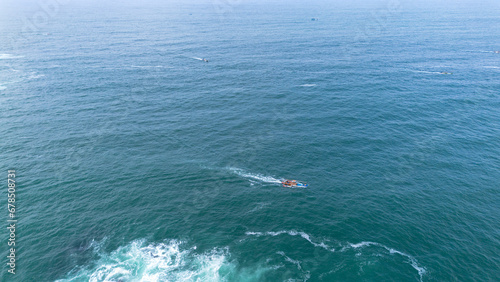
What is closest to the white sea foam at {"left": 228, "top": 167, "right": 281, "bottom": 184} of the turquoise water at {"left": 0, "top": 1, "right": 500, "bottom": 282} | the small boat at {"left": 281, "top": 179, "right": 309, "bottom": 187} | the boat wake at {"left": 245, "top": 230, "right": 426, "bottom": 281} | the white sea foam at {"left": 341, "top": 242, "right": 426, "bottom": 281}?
the turquoise water at {"left": 0, "top": 1, "right": 500, "bottom": 282}

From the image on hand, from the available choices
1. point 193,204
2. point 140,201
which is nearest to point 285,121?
point 193,204

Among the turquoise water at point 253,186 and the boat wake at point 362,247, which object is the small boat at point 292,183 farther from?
the boat wake at point 362,247

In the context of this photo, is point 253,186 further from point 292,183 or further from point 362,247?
point 362,247

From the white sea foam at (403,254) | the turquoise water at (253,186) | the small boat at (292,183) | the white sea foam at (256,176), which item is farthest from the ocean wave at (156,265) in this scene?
the white sea foam at (403,254)

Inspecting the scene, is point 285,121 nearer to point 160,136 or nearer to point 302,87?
point 302,87

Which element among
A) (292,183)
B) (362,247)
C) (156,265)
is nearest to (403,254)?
(362,247)

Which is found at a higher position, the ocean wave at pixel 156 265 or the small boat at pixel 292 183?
the small boat at pixel 292 183

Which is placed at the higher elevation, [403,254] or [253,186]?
[253,186]

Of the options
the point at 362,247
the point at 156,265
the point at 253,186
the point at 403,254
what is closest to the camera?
the point at 156,265

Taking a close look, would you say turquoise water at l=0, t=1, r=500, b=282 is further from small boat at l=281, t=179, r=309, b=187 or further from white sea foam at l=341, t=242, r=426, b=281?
small boat at l=281, t=179, r=309, b=187
